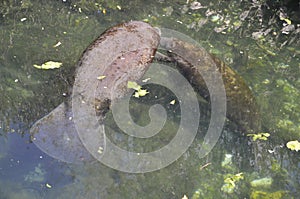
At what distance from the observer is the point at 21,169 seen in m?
3.55

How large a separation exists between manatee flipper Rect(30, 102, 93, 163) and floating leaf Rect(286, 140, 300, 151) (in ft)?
6.55

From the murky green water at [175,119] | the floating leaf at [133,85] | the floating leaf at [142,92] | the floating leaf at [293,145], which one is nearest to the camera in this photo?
the murky green water at [175,119]

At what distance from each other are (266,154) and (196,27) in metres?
2.38

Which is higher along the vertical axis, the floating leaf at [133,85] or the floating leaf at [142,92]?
the floating leaf at [133,85]

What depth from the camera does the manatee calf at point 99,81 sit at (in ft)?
11.9

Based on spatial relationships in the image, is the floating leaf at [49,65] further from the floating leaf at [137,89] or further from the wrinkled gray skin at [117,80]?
the floating leaf at [137,89]

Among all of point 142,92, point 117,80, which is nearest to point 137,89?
point 142,92

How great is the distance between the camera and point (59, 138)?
3594mm

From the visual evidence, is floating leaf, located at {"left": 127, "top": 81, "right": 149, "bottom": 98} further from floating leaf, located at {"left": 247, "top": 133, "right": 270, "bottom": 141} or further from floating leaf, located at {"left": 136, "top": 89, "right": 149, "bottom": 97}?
floating leaf, located at {"left": 247, "top": 133, "right": 270, "bottom": 141}

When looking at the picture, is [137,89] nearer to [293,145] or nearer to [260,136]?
[260,136]

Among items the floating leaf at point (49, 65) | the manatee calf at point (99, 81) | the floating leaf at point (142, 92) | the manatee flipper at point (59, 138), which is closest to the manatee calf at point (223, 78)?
the manatee calf at point (99, 81)

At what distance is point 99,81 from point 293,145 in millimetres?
2053

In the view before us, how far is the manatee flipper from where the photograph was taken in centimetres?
358

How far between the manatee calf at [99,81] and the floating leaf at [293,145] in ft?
5.54
